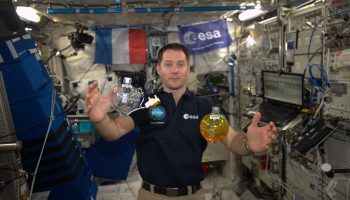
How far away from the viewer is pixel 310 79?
3.18 meters

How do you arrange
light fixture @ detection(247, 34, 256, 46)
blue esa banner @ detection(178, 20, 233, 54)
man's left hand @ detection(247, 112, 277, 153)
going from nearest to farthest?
1. man's left hand @ detection(247, 112, 277, 153)
2. light fixture @ detection(247, 34, 256, 46)
3. blue esa banner @ detection(178, 20, 233, 54)

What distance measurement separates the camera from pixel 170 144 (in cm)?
212

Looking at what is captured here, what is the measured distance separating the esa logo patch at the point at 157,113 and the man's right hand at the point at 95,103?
1.37 ft

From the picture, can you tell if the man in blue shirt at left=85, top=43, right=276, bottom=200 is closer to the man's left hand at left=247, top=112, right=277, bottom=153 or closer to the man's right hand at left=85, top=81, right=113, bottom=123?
the man's left hand at left=247, top=112, right=277, bottom=153

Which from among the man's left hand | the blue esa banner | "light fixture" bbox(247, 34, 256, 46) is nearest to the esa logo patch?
the man's left hand

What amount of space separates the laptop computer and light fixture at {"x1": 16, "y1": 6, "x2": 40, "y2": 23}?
3.19m

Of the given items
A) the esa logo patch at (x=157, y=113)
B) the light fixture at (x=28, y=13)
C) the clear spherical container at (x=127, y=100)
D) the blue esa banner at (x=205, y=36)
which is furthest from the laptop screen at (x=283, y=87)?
the light fixture at (x=28, y=13)

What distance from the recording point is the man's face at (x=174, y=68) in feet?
7.04

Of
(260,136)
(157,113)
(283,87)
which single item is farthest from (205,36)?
(260,136)

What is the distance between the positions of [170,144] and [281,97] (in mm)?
2172

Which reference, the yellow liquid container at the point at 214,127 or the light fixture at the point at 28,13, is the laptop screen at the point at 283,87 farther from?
the light fixture at the point at 28,13

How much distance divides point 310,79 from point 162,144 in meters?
1.99

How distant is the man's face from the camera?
214 cm

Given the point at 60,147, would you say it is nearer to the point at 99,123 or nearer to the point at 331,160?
the point at 99,123
